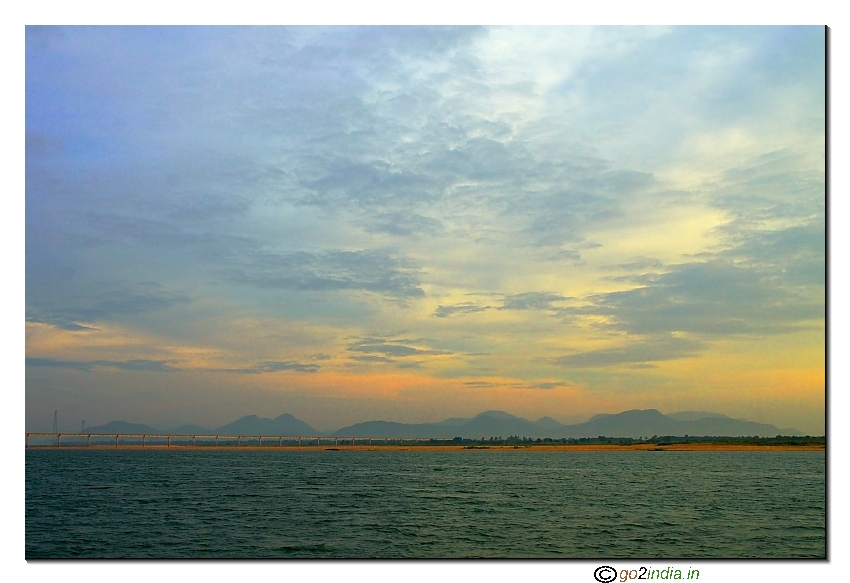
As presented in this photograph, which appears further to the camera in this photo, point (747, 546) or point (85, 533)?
point (85, 533)

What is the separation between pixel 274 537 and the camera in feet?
95.5

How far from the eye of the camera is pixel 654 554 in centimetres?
2539
